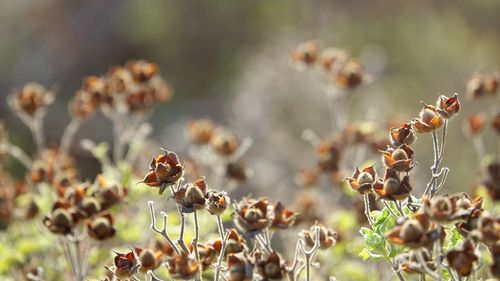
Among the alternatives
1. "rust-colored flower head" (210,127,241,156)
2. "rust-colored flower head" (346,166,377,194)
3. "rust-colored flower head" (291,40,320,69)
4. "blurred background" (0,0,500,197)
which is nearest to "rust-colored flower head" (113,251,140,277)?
"rust-colored flower head" (346,166,377,194)

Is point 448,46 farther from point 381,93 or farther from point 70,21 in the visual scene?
point 70,21

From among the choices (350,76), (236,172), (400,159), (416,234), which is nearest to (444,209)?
(416,234)

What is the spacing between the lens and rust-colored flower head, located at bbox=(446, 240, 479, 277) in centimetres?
113

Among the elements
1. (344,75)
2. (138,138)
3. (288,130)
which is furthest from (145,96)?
(288,130)

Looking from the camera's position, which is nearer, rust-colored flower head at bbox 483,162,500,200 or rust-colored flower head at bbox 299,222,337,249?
rust-colored flower head at bbox 299,222,337,249

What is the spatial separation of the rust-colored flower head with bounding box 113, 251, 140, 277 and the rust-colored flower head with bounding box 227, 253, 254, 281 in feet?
0.60

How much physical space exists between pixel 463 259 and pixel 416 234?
76mm

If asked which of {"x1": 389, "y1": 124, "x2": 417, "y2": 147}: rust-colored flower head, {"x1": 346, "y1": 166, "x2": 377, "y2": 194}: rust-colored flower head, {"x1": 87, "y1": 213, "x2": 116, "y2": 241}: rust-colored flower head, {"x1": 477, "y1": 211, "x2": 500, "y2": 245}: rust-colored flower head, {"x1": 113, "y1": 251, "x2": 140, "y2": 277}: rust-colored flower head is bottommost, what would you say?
{"x1": 477, "y1": 211, "x2": 500, "y2": 245}: rust-colored flower head

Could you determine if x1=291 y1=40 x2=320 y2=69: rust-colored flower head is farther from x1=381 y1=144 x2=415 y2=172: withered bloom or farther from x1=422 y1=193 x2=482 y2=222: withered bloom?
x1=422 y1=193 x2=482 y2=222: withered bloom

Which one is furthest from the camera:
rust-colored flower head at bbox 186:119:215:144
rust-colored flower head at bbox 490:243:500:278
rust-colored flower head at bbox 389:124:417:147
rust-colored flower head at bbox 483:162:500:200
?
rust-colored flower head at bbox 186:119:215:144

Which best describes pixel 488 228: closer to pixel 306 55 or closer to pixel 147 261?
pixel 147 261

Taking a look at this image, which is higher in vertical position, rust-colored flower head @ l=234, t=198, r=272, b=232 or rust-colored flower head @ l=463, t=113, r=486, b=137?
rust-colored flower head @ l=463, t=113, r=486, b=137

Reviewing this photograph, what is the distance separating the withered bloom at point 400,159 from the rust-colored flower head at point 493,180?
81 centimetres

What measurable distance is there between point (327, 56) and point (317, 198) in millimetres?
460
